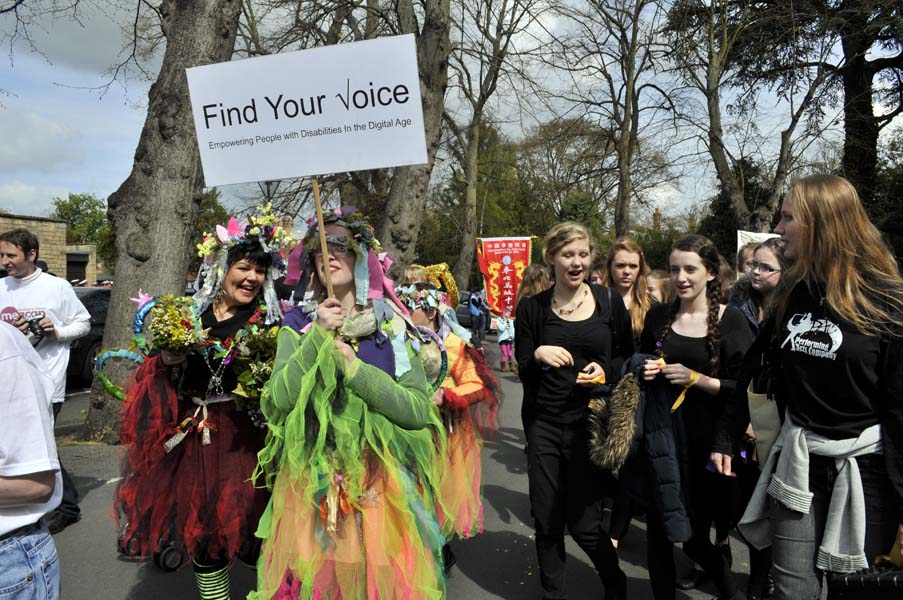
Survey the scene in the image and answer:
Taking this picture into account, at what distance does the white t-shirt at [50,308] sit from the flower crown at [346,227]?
10.4ft

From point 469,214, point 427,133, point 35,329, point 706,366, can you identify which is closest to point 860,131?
point 469,214

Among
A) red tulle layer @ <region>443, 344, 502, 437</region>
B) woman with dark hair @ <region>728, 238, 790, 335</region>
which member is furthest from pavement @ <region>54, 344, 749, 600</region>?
woman with dark hair @ <region>728, 238, 790, 335</region>

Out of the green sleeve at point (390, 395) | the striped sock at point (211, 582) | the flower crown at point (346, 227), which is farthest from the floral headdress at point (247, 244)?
the striped sock at point (211, 582)

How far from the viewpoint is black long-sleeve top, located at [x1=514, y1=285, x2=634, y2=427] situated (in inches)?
132

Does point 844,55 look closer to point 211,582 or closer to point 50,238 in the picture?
point 211,582

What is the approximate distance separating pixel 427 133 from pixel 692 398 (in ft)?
24.6

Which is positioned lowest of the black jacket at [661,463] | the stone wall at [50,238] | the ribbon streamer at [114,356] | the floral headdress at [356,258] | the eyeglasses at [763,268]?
the black jacket at [661,463]

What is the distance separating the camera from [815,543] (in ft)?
7.52

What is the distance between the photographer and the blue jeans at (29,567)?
1695mm

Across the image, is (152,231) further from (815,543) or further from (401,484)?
(815,543)

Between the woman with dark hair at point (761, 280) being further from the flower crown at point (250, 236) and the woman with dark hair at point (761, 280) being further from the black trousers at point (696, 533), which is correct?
Answer: the flower crown at point (250, 236)

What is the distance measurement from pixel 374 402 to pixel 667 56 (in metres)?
17.4

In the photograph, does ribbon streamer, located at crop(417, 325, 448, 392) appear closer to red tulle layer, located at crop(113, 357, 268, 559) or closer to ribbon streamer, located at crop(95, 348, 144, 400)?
red tulle layer, located at crop(113, 357, 268, 559)

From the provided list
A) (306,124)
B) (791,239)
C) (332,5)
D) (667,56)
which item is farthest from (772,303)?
(667,56)
